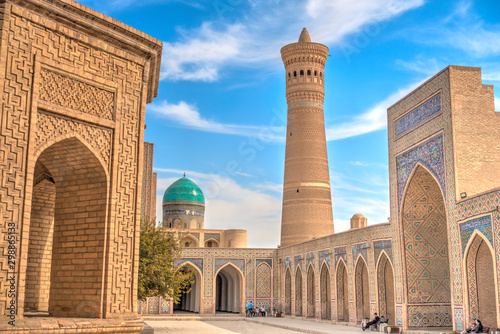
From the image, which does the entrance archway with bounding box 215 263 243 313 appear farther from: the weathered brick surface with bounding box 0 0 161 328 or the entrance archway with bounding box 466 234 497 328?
the weathered brick surface with bounding box 0 0 161 328

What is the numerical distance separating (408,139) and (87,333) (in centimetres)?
949

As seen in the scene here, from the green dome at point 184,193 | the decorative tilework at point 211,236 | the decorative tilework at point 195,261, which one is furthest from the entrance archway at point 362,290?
the green dome at point 184,193

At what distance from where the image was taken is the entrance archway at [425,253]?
12828mm

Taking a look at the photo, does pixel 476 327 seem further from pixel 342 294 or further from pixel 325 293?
pixel 325 293

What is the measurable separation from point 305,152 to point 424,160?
39.8 ft

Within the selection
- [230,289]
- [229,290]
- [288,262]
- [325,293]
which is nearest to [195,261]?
[230,289]

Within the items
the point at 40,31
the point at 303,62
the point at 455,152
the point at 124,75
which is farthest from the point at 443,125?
the point at 303,62

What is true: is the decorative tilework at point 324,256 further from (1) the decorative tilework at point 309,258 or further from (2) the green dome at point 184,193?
(2) the green dome at point 184,193

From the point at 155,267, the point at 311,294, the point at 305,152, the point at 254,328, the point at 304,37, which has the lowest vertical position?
the point at 254,328

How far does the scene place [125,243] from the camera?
640 cm

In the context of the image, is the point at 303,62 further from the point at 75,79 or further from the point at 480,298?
the point at 75,79

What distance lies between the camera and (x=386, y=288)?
47.2ft

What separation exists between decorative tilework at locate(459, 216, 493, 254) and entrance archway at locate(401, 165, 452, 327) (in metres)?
2.26

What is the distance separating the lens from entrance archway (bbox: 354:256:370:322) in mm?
15523
